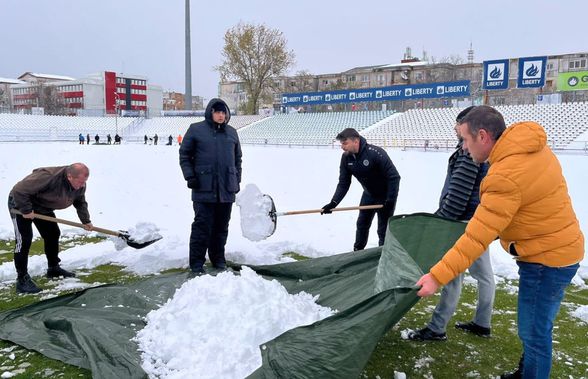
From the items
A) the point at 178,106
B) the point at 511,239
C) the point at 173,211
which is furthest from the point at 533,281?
the point at 178,106

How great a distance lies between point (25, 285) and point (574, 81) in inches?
1186

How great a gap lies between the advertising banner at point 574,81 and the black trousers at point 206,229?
92.6ft

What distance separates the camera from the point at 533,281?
2064mm

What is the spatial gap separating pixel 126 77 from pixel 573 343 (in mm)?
74109

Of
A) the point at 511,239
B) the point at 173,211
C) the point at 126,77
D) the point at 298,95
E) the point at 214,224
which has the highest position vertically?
the point at 126,77

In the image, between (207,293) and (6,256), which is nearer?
(207,293)

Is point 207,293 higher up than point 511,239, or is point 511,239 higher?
point 511,239

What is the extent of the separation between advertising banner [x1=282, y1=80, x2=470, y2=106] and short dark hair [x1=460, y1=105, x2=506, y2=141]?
2745 centimetres

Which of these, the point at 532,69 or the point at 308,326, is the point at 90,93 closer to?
the point at 532,69

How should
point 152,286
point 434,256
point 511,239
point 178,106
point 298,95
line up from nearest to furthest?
point 511,239 < point 434,256 < point 152,286 < point 298,95 < point 178,106

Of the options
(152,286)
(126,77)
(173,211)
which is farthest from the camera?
(126,77)

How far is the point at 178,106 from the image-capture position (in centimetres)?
9762

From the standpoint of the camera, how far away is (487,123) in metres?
2.01

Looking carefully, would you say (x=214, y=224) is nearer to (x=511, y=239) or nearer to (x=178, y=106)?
(x=511, y=239)
